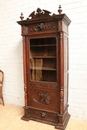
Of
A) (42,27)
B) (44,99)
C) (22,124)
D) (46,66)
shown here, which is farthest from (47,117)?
(42,27)

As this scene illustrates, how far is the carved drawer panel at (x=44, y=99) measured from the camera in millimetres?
2076

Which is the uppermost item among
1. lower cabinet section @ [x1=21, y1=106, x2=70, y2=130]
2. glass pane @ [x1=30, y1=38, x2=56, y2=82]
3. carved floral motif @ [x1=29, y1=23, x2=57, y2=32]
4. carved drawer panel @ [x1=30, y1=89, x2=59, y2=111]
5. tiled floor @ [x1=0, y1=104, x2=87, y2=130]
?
carved floral motif @ [x1=29, y1=23, x2=57, y2=32]

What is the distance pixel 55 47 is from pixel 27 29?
0.58 metres

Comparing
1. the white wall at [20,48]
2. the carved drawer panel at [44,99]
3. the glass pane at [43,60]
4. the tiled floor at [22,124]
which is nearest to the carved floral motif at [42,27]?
the glass pane at [43,60]

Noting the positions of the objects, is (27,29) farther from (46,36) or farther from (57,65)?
(57,65)

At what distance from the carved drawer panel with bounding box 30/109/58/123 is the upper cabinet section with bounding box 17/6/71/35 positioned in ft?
4.46

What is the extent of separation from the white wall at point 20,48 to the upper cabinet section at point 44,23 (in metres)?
0.34

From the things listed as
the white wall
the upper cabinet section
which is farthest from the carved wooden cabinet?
the white wall

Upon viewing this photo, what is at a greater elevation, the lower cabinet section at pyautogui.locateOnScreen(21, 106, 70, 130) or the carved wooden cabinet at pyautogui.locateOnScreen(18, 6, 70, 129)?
the carved wooden cabinet at pyautogui.locateOnScreen(18, 6, 70, 129)

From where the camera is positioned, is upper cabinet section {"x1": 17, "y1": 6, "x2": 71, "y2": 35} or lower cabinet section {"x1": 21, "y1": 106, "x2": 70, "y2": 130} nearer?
upper cabinet section {"x1": 17, "y1": 6, "x2": 71, "y2": 35}

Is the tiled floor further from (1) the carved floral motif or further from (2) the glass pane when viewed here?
(1) the carved floral motif

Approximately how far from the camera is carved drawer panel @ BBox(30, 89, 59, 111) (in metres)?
2.08

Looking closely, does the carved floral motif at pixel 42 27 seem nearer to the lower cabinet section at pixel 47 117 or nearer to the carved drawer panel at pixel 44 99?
the carved drawer panel at pixel 44 99

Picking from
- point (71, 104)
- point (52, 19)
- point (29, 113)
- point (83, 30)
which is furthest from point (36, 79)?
point (83, 30)
